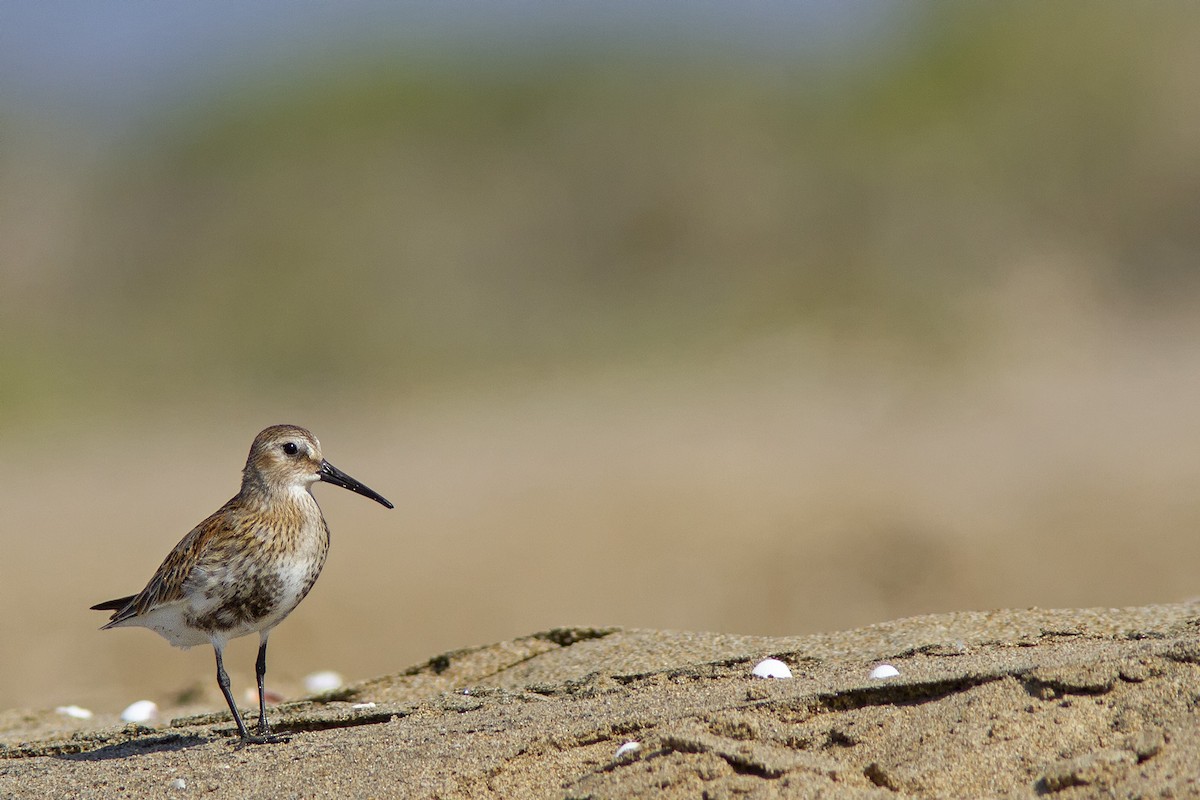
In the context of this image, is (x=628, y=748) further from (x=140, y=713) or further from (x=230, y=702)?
(x=140, y=713)

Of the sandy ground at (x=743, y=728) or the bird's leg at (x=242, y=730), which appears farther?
Answer: the bird's leg at (x=242, y=730)

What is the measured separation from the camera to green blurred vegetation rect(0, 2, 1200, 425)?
1795cm

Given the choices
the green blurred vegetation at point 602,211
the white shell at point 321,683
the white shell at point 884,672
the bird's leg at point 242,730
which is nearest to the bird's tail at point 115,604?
the bird's leg at point 242,730

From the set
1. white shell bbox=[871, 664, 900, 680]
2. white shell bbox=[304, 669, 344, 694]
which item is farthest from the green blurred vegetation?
white shell bbox=[871, 664, 900, 680]

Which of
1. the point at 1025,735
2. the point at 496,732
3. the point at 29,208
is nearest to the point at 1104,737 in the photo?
the point at 1025,735

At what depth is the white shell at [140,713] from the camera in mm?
6201

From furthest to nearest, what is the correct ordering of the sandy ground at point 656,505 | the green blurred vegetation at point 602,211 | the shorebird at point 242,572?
the green blurred vegetation at point 602,211
the sandy ground at point 656,505
the shorebird at point 242,572

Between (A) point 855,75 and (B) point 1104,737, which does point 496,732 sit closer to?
(B) point 1104,737

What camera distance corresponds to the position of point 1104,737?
11.6 feet

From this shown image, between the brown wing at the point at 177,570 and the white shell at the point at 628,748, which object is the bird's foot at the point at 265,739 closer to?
the brown wing at the point at 177,570

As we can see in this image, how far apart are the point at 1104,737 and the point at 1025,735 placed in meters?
0.17

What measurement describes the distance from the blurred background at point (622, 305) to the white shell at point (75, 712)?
422 cm

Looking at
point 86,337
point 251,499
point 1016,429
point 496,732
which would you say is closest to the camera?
point 496,732

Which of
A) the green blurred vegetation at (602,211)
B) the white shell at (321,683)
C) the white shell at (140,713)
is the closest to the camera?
the white shell at (140,713)
